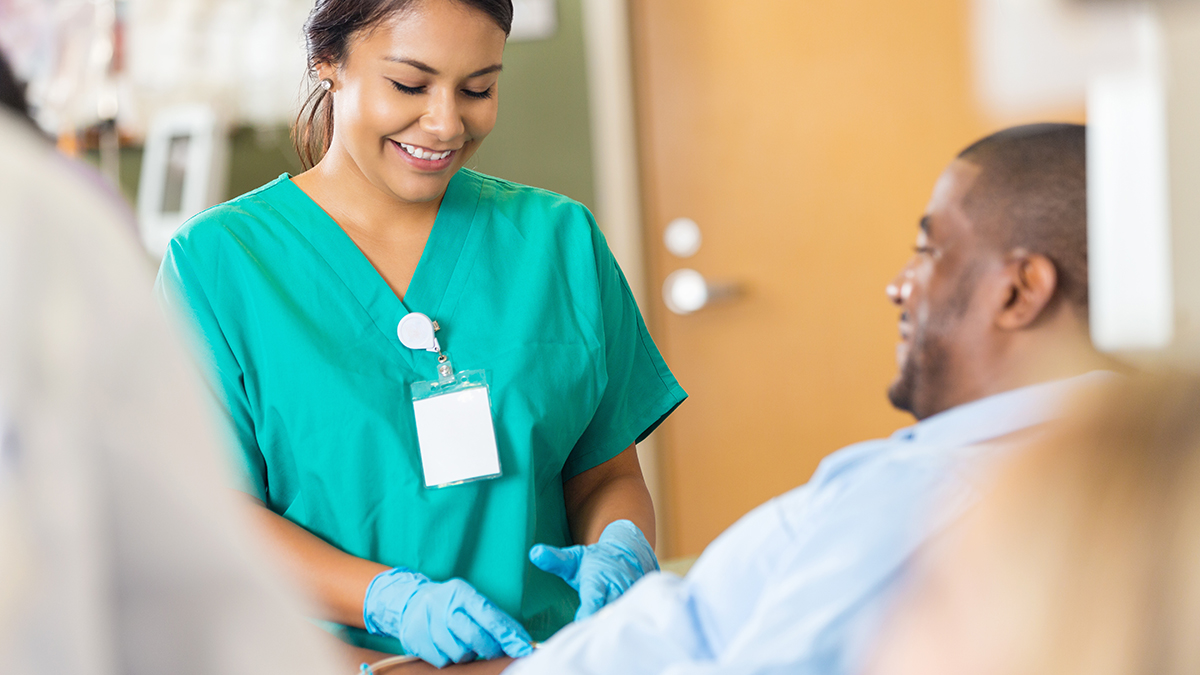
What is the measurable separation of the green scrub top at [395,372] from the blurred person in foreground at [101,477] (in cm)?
62

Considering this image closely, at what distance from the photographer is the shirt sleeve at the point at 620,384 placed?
106 cm

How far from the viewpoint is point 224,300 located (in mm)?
923

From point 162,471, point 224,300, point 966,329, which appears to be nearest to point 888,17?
point 966,329

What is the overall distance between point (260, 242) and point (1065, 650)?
775 mm

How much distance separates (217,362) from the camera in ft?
2.95

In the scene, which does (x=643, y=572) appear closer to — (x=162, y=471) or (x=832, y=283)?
(x=162, y=471)

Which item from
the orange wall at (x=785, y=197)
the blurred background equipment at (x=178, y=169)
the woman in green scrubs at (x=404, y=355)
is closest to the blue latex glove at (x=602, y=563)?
the woman in green scrubs at (x=404, y=355)

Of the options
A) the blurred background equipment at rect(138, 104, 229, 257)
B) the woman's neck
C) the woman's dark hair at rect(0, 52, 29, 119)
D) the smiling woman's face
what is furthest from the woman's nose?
the blurred background equipment at rect(138, 104, 229, 257)

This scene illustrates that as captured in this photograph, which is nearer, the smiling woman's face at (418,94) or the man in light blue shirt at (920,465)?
the man in light blue shirt at (920,465)

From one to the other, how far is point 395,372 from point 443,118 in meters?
0.24

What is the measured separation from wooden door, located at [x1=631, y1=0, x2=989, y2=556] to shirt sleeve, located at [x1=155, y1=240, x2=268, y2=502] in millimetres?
1099

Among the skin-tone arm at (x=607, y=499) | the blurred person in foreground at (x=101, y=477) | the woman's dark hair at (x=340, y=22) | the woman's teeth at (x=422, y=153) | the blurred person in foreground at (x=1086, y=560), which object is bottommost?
the skin-tone arm at (x=607, y=499)

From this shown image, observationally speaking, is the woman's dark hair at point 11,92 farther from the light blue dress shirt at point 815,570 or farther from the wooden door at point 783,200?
the wooden door at point 783,200

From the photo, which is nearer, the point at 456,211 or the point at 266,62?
the point at 456,211
